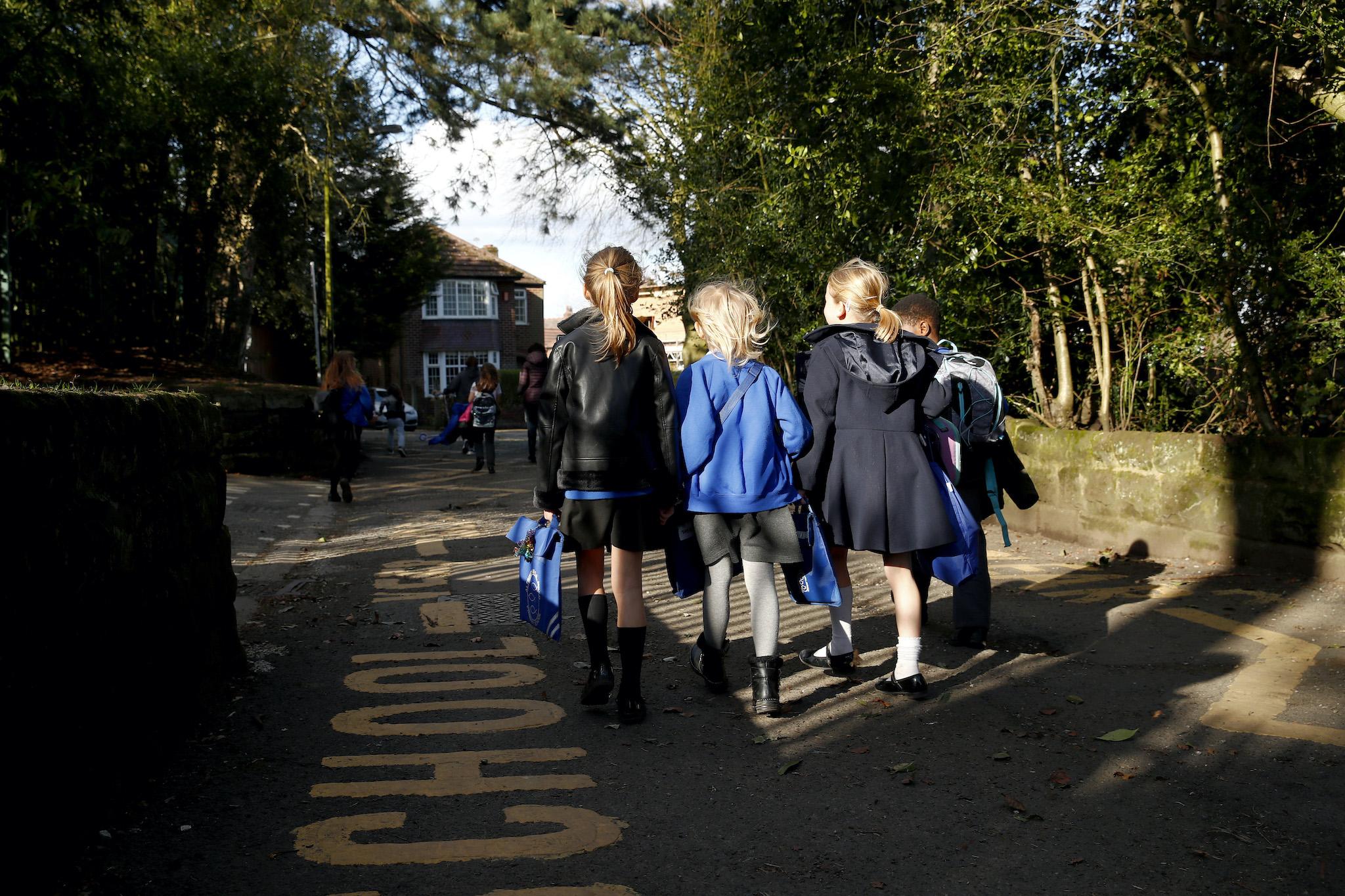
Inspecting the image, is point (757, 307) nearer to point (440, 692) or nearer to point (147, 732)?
point (440, 692)

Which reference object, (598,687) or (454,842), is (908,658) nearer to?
(598,687)

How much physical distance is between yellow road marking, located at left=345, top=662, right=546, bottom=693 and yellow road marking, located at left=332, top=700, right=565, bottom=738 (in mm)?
228

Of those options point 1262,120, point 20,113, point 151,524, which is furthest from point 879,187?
point 20,113

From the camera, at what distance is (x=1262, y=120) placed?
7.58m

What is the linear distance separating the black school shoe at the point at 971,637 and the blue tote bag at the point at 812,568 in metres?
1.23

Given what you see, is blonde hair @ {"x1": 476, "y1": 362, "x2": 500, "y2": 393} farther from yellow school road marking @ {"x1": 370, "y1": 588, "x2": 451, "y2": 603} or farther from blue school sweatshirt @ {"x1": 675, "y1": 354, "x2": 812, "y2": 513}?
blue school sweatshirt @ {"x1": 675, "y1": 354, "x2": 812, "y2": 513}

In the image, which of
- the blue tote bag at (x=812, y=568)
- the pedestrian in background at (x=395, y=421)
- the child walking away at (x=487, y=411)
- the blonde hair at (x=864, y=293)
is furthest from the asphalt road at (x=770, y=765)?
the pedestrian in background at (x=395, y=421)

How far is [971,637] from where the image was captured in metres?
5.80

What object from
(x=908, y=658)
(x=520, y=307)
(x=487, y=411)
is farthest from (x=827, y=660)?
(x=520, y=307)

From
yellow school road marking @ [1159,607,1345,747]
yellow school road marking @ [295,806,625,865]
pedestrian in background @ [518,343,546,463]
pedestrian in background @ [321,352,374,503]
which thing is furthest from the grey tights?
pedestrian in background @ [518,343,546,463]

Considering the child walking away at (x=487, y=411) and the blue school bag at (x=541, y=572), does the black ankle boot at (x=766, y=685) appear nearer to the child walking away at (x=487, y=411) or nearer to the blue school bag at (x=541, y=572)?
the blue school bag at (x=541, y=572)

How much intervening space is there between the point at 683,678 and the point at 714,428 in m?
1.30

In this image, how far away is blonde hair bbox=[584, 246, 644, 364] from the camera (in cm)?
459

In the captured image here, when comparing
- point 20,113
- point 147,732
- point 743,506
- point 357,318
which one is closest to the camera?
point 147,732
